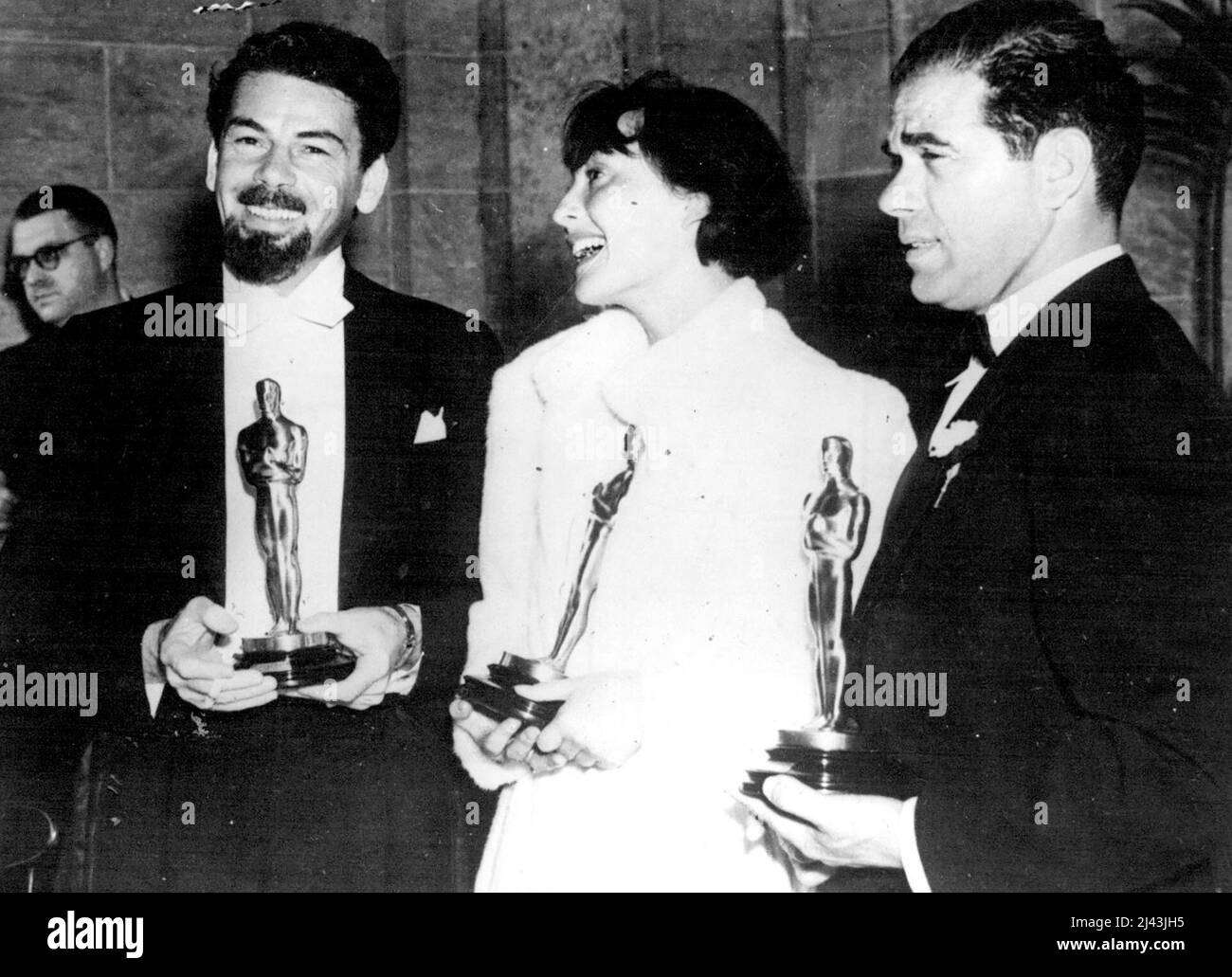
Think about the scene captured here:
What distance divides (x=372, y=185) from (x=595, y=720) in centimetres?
128

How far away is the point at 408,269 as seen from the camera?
3486mm

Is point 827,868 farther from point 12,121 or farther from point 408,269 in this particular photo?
point 12,121

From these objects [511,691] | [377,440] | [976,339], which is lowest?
[511,691]

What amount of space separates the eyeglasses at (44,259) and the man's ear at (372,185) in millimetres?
631

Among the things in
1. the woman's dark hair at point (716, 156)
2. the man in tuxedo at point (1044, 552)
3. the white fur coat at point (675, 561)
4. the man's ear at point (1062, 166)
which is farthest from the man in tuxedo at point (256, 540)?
the man's ear at point (1062, 166)

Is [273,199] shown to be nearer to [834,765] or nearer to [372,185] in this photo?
[372,185]

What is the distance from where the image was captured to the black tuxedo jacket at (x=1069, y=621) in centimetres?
320

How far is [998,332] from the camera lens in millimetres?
3299

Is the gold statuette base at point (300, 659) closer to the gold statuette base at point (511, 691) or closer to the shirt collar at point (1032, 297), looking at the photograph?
the gold statuette base at point (511, 691)

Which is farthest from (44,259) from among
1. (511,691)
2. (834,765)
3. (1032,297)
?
(1032,297)

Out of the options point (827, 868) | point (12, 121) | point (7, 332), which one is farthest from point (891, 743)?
point (12, 121)
